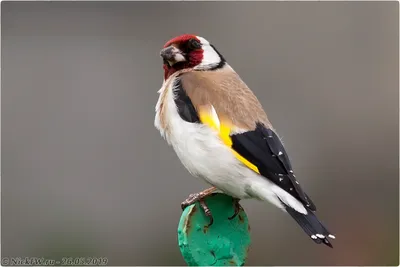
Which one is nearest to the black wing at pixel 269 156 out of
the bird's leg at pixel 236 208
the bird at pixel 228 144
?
the bird at pixel 228 144

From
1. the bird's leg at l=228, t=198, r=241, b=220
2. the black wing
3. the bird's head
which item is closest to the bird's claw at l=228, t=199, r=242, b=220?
the bird's leg at l=228, t=198, r=241, b=220

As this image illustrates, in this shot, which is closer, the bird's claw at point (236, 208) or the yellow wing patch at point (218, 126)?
the bird's claw at point (236, 208)

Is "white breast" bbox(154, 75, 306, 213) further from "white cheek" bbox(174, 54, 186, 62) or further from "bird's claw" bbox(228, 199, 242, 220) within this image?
"white cheek" bbox(174, 54, 186, 62)

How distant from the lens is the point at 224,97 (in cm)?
285

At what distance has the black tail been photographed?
2480 mm

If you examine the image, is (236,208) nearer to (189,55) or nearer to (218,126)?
(218,126)

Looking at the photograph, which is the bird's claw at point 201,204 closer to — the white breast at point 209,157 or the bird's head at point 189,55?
the white breast at point 209,157

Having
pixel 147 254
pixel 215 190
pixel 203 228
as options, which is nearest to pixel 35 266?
pixel 147 254

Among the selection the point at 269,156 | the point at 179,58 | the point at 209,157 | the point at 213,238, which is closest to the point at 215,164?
the point at 209,157

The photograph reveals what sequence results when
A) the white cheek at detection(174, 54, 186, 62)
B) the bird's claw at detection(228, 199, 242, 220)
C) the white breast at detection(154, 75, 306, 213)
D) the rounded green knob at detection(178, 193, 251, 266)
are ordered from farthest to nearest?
1. the white cheek at detection(174, 54, 186, 62)
2. the white breast at detection(154, 75, 306, 213)
3. the bird's claw at detection(228, 199, 242, 220)
4. the rounded green knob at detection(178, 193, 251, 266)

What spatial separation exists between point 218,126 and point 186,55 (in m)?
Result: 0.47

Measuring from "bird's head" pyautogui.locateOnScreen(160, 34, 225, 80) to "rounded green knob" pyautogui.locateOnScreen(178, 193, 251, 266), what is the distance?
2.43 feet

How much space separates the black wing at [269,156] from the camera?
266 cm

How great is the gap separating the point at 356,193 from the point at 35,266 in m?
2.02
